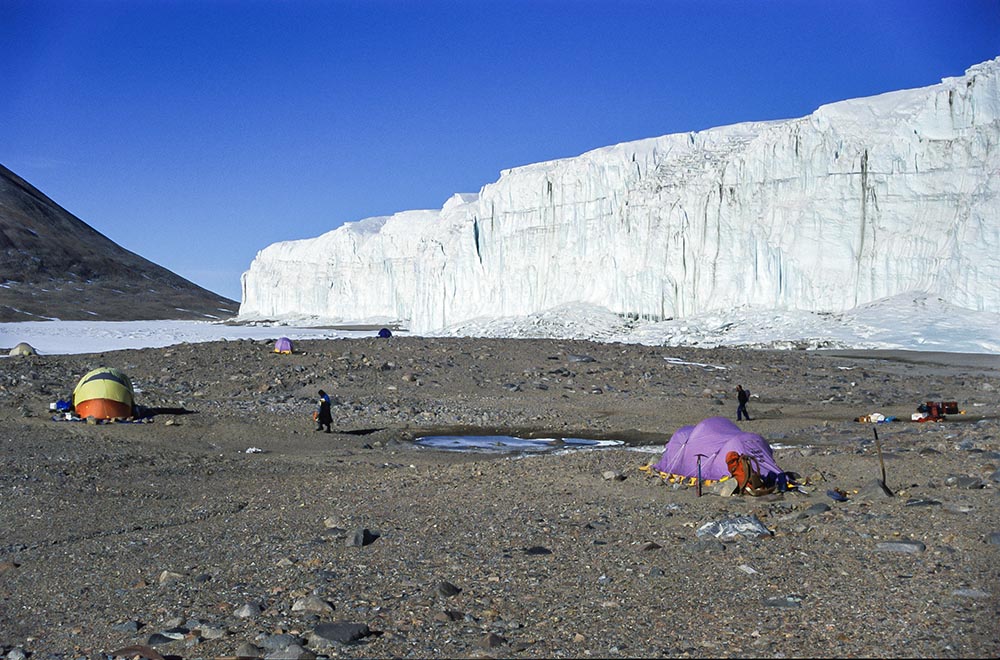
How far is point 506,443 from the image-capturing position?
62.0ft

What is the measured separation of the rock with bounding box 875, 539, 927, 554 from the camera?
26.2 feet

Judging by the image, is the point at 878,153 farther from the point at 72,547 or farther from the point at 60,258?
the point at 60,258

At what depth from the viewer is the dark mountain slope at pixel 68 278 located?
438ft

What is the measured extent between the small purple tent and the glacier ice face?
3035cm

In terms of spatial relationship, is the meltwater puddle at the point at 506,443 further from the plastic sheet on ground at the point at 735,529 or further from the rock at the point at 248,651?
the rock at the point at 248,651

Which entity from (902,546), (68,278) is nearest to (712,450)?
(902,546)

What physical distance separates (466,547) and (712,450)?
4578 mm

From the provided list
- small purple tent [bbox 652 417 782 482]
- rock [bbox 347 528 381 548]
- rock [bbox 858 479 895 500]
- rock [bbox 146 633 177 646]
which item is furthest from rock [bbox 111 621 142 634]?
rock [bbox 858 479 895 500]

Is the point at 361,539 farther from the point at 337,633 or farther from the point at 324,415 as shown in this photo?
the point at 324,415

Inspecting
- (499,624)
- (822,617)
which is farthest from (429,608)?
(822,617)

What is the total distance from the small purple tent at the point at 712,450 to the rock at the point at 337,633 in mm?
6586

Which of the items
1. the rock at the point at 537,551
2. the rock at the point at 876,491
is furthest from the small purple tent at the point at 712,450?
the rock at the point at 537,551

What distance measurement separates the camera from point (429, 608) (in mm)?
6926

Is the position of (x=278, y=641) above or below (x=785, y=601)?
below
